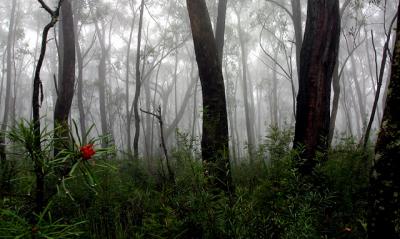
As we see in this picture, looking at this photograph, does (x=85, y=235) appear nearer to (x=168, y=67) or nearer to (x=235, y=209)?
(x=235, y=209)

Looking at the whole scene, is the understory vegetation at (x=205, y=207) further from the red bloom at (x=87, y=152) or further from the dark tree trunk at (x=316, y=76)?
the dark tree trunk at (x=316, y=76)

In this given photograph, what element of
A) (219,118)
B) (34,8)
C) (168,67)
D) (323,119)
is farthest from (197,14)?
(168,67)

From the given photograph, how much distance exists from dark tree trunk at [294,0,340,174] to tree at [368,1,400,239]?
239cm

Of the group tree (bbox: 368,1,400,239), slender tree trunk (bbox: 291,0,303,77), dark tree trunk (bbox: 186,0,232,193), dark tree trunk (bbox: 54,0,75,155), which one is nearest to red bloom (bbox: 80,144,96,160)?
tree (bbox: 368,1,400,239)

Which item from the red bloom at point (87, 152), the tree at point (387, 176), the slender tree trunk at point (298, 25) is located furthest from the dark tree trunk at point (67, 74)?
the slender tree trunk at point (298, 25)

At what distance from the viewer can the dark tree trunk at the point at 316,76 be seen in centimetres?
404

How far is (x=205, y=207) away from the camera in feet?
6.72

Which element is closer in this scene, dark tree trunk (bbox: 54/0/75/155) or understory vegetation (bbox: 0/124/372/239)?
understory vegetation (bbox: 0/124/372/239)

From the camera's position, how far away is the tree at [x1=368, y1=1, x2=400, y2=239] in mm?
1489

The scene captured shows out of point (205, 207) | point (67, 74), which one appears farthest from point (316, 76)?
point (67, 74)

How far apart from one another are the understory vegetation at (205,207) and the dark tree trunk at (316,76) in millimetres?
431

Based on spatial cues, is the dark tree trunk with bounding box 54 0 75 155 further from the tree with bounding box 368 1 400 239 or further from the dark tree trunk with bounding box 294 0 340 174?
the tree with bounding box 368 1 400 239

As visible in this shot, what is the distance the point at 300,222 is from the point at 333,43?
10.1 ft

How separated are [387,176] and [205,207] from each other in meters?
1.00
